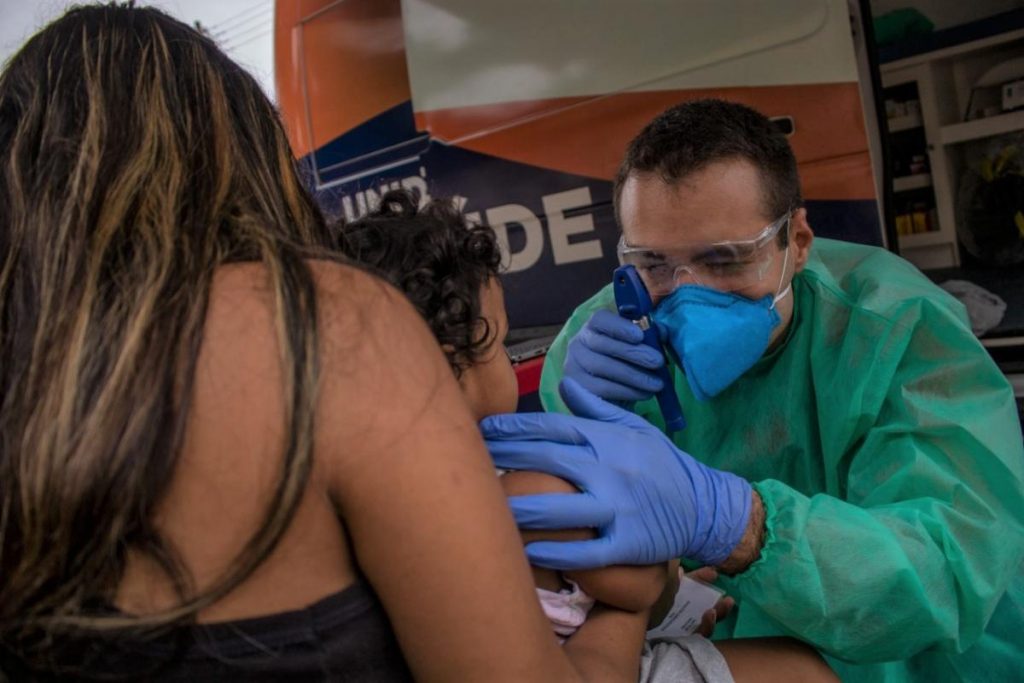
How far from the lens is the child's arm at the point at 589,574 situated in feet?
3.89

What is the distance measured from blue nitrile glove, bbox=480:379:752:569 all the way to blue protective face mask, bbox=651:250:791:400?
0.30 meters

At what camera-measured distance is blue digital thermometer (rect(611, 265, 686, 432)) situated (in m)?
1.66

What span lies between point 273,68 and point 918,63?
3.35m

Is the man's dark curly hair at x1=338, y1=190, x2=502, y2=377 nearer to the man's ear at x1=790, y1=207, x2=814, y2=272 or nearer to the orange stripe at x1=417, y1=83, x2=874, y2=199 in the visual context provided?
the man's ear at x1=790, y1=207, x2=814, y2=272

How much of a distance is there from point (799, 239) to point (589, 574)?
1.02m

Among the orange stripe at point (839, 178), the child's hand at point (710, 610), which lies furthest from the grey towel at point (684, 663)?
the orange stripe at point (839, 178)

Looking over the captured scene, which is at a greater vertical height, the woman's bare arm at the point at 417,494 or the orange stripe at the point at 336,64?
the orange stripe at the point at 336,64

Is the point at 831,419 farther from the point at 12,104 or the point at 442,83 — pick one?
the point at 442,83

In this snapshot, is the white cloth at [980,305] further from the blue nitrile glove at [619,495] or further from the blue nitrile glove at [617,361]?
the blue nitrile glove at [619,495]

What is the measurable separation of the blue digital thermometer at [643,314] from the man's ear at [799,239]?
0.38 metres

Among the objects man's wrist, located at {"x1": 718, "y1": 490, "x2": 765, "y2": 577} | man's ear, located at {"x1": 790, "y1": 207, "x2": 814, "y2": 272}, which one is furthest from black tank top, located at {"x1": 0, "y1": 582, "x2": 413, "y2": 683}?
man's ear, located at {"x1": 790, "y1": 207, "x2": 814, "y2": 272}

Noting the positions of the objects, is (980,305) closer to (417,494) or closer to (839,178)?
(839,178)

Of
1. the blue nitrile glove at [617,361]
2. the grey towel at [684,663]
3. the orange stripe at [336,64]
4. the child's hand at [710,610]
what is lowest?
the child's hand at [710,610]

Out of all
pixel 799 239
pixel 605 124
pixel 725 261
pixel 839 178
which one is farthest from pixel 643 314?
pixel 605 124
